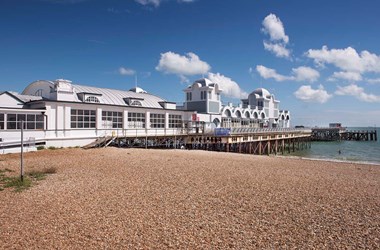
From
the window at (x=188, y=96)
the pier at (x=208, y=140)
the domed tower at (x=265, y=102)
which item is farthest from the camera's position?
the domed tower at (x=265, y=102)

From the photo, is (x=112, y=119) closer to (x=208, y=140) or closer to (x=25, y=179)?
(x=208, y=140)

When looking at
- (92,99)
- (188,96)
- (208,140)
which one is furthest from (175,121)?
(92,99)

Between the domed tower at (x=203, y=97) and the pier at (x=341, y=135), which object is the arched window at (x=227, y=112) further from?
the pier at (x=341, y=135)

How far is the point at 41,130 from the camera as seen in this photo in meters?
Answer: 25.0

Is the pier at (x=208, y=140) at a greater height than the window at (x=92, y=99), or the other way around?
the window at (x=92, y=99)

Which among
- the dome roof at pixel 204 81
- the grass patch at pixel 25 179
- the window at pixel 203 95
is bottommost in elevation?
the grass patch at pixel 25 179

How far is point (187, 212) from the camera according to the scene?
856 cm

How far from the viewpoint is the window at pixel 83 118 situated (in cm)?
2772

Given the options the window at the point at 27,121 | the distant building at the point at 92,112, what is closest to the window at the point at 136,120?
the distant building at the point at 92,112

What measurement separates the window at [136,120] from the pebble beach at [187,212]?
18.4 metres

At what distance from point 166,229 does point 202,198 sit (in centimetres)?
312

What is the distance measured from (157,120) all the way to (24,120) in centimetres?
1500

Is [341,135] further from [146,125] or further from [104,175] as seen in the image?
[104,175]

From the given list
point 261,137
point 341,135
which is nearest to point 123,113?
point 261,137
